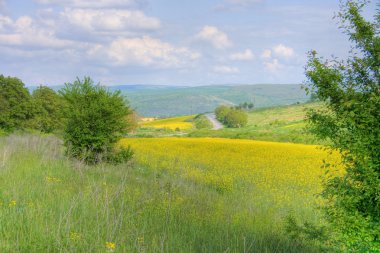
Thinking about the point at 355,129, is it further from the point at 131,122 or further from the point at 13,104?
the point at 13,104

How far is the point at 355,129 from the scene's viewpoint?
5.57m

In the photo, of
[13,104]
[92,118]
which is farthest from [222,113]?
[92,118]

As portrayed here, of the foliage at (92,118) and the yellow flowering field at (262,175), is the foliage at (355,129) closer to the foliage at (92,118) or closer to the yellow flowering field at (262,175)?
the yellow flowering field at (262,175)

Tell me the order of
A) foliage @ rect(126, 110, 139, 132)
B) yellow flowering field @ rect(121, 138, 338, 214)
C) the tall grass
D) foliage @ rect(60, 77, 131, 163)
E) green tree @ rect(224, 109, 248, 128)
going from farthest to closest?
green tree @ rect(224, 109, 248, 128)
foliage @ rect(126, 110, 139, 132)
foliage @ rect(60, 77, 131, 163)
yellow flowering field @ rect(121, 138, 338, 214)
the tall grass

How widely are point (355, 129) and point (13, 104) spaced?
3141 centimetres

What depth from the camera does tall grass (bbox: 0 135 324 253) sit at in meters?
5.34

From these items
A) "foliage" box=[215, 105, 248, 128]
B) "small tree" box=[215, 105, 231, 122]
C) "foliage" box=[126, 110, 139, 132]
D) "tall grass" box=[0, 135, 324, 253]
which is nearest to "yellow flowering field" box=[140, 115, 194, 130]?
"foliage" box=[215, 105, 248, 128]

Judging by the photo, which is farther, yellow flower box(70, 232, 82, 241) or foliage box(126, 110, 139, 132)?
foliage box(126, 110, 139, 132)

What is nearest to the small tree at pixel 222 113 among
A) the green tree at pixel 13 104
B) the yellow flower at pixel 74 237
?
the green tree at pixel 13 104

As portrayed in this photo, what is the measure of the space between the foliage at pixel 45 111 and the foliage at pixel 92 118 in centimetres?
1521

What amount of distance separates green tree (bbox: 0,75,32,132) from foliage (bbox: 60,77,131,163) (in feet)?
51.5

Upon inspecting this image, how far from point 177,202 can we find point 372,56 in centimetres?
516

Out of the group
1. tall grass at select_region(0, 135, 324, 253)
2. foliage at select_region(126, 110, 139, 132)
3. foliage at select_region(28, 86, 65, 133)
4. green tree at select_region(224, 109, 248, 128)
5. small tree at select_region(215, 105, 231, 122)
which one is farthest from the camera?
small tree at select_region(215, 105, 231, 122)

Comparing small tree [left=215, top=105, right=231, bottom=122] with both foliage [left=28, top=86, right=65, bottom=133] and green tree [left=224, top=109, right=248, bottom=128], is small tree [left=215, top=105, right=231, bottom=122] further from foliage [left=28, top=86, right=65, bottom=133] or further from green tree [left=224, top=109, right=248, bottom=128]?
foliage [left=28, top=86, right=65, bottom=133]
